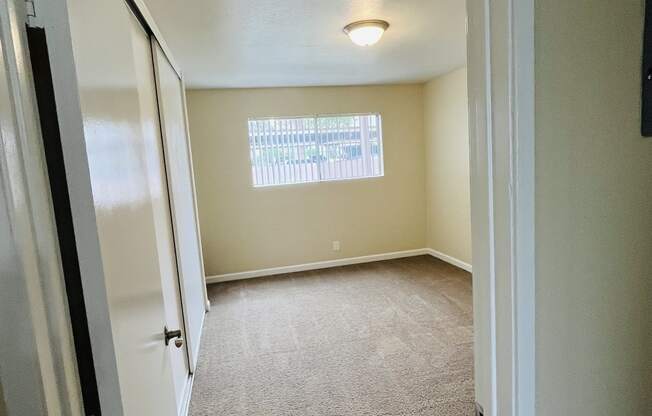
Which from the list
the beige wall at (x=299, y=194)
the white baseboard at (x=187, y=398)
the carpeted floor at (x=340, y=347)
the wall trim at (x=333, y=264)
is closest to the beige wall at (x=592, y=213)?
the carpeted floor at (x=340, y=347)

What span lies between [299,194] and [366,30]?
257 centimetres

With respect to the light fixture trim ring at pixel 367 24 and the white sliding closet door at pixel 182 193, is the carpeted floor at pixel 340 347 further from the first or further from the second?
the light fixture trim ring at pixel 367 24

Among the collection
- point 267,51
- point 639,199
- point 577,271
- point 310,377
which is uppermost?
point 267,51

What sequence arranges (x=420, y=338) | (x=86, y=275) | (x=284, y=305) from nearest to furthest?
(x=86, y=275) → (x=420, y=338) → (x=284, y=305)

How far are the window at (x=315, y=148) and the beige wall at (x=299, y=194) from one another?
104 mm

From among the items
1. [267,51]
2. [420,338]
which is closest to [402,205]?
[420,338]

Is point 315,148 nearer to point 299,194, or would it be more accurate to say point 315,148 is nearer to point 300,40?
point 299,194

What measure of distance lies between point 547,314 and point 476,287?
155 millimetres

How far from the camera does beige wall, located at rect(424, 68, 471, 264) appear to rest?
4.21 meters

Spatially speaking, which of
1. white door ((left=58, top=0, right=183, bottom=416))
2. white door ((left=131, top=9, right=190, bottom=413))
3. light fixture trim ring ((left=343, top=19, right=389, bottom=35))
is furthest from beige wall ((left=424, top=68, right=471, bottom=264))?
white door ((left=58, top=0, right=183, bottom=416))

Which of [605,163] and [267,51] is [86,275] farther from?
[267,51]

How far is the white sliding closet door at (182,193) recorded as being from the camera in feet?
7.80

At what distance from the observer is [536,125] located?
75cm

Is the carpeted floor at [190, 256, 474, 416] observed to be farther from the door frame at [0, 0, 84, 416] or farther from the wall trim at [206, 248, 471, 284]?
the door frame at [0, 0, 84, 416]
